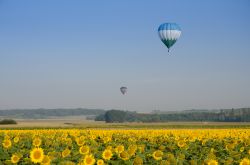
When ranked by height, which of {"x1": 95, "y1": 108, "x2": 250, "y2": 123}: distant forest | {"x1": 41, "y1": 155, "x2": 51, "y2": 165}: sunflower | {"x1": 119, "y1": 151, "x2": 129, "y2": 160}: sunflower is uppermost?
{"x1": 95, "y1": 108, "x2": 250, "y2": 123}: distant forest

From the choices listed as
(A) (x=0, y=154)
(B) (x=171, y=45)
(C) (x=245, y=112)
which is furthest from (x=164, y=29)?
(C) (x=245, y=112)

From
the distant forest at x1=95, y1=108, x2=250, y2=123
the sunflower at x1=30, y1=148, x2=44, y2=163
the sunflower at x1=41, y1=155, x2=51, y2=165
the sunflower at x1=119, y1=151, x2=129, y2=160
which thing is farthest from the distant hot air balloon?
the sunflower at x1=41, y1=155, x2=51, y2=165

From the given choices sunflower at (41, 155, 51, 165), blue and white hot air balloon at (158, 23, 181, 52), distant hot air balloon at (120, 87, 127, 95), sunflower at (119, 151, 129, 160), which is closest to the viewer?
sunflower at (41, 155, 51, 165)

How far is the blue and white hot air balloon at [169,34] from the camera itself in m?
54.0

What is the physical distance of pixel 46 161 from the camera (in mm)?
8094

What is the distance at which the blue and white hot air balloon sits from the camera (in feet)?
177

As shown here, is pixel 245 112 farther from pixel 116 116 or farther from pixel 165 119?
pixel 116 116

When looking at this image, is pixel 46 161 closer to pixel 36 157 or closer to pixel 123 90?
pixel 36 157

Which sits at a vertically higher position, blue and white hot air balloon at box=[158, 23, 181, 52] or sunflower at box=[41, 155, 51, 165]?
blue and white hot air balloon at box=[158, 23, 181, 52]

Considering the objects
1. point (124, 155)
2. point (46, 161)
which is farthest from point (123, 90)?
point (46, 161)

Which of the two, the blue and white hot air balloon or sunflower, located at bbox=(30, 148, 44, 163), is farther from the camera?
the blue and white hot air balloon

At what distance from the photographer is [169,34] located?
2130 inches

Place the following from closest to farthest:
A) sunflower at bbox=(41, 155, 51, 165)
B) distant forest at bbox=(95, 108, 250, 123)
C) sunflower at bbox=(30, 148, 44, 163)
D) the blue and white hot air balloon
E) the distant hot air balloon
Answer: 1. sunflower at bbox=(41, 155, 51, 165)
2. sunflower at bbox=(30, 148, 44, 163)
3. the blue and white hot air balloon
4. the distant hot air balloon
5. distant forest at bbox=(95, 108, 250, 123)

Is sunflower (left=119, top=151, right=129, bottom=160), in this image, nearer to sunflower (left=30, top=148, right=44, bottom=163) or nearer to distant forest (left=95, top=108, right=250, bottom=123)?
sunflower (left=30, top=148, right=44, bottom=163)
